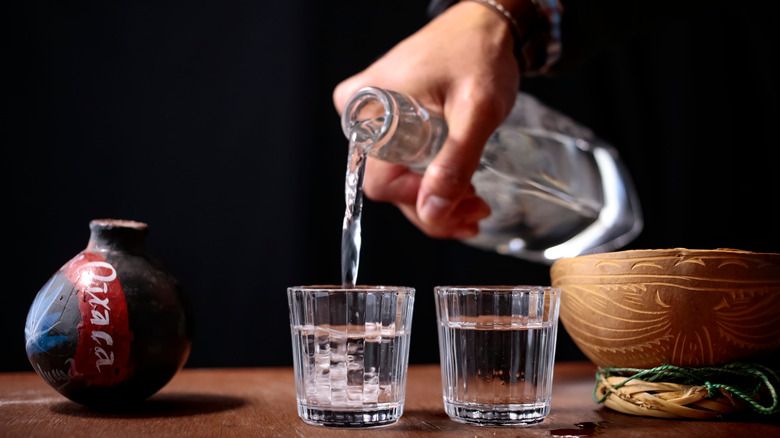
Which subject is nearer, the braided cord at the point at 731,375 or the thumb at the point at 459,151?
the braided cord at the point at 731,375

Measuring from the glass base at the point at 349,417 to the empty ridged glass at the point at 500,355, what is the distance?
80mm

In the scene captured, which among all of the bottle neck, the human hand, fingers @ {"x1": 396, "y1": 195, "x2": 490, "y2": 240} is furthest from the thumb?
the bottle neck

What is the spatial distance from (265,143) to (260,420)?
4.36ft

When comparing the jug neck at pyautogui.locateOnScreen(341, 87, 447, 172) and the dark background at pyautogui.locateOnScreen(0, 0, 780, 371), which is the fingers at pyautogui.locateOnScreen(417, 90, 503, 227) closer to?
the jug neck at pyautogui.locateOnScreen(341, 87, 447, 172)

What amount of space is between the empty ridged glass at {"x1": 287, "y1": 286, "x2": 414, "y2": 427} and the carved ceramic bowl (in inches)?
9.4

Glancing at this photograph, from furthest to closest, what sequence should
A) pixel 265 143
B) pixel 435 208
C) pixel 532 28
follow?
pixel 265 143 < pixel 532 28 < pixel 435 208

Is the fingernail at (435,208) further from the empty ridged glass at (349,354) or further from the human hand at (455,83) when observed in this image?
the empty ridged glass at (349,354)

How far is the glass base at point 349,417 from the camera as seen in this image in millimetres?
688

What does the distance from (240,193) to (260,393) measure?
1080mm

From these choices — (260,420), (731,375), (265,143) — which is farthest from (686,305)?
(265,143)

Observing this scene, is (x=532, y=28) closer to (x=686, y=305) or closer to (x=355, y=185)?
(x=355, y=185)

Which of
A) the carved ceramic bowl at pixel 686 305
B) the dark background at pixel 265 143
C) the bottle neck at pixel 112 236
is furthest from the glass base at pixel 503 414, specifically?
the dark background at pixel 265 143

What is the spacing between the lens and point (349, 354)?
70 centimetres

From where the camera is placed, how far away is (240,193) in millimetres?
1945
